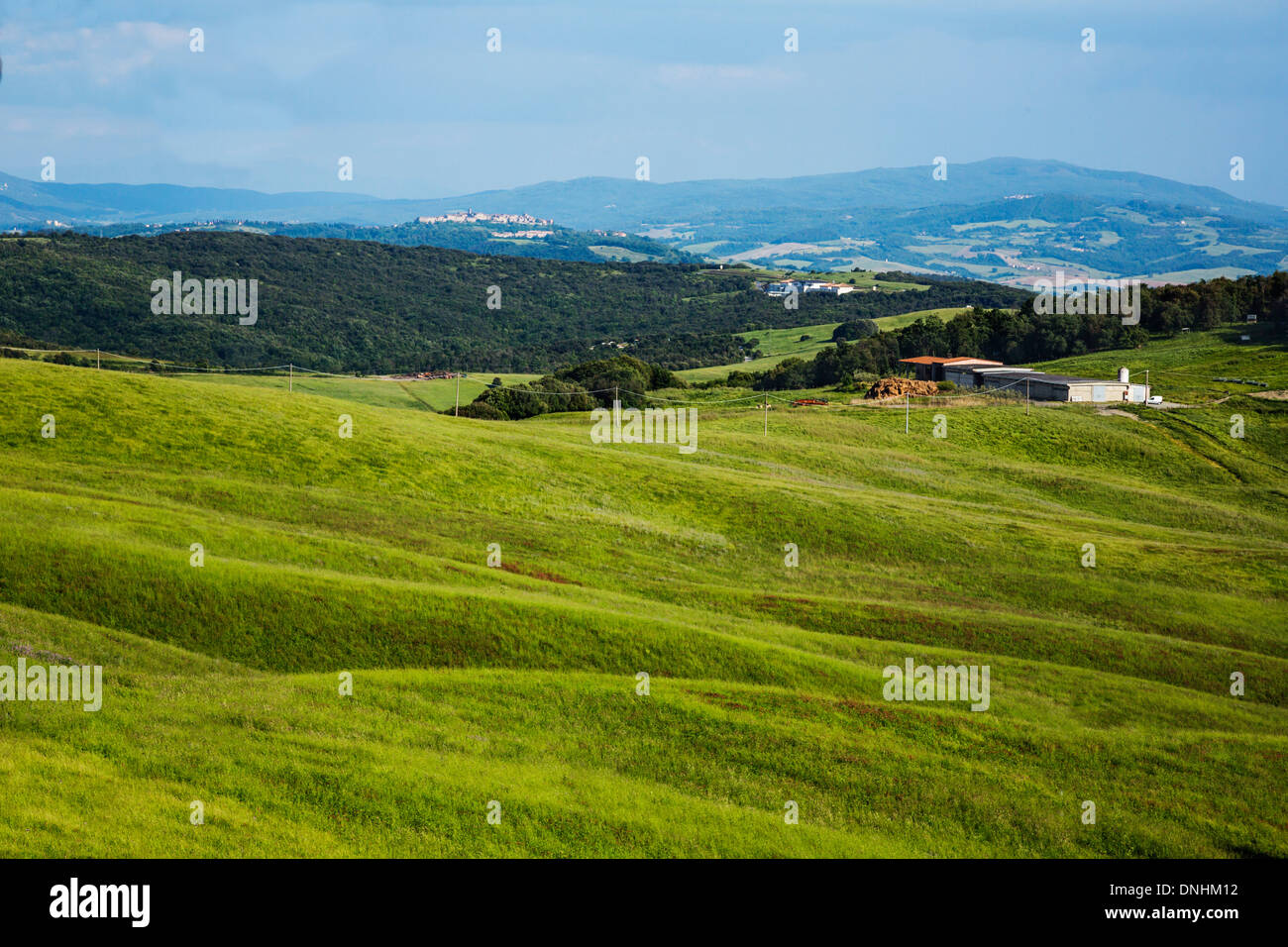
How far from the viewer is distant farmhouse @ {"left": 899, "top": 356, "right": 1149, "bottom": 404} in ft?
318

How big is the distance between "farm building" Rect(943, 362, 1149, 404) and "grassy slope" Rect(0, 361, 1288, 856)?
151 feet

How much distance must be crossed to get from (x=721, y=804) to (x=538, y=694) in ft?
19.6

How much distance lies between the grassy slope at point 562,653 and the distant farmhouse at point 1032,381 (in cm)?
4606

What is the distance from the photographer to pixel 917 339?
5231 inches

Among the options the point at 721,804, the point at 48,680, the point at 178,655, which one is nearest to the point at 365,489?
the point at 178,655

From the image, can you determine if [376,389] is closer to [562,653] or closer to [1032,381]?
[1032,381]

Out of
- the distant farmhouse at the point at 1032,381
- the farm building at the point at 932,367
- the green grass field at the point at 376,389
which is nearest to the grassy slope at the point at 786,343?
the farm building at the point at 932,367

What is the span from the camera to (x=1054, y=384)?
9881 centimetres

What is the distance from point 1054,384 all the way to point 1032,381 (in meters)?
3.04
